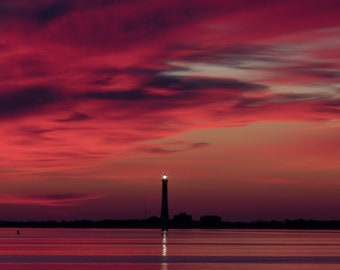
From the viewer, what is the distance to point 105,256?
229 feet

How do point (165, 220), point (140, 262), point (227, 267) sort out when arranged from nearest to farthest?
point (227, 267)
point (140, 262)
point (165, 220)

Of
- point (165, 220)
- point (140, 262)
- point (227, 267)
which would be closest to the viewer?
point (227, 267)

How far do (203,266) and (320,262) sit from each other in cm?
1150

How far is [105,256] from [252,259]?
12045 millimetres

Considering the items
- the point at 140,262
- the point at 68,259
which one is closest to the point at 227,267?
the point at 140,262

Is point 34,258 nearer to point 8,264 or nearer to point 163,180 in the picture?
point 8,264

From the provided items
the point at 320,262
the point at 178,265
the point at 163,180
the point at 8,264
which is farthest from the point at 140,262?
the point at 163,180

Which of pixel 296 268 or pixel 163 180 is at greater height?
pixel 163 180

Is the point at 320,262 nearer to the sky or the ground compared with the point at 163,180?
nearer to the ground

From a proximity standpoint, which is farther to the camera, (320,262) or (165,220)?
(165,220)

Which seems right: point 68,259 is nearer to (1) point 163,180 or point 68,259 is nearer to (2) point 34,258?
(2) point 34,258

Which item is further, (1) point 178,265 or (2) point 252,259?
(2) point 252,259

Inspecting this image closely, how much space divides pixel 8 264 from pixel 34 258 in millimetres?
9145

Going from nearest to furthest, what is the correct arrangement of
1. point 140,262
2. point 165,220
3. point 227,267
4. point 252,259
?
point 227,267
point 140,262
point 252,259
point 165,220
